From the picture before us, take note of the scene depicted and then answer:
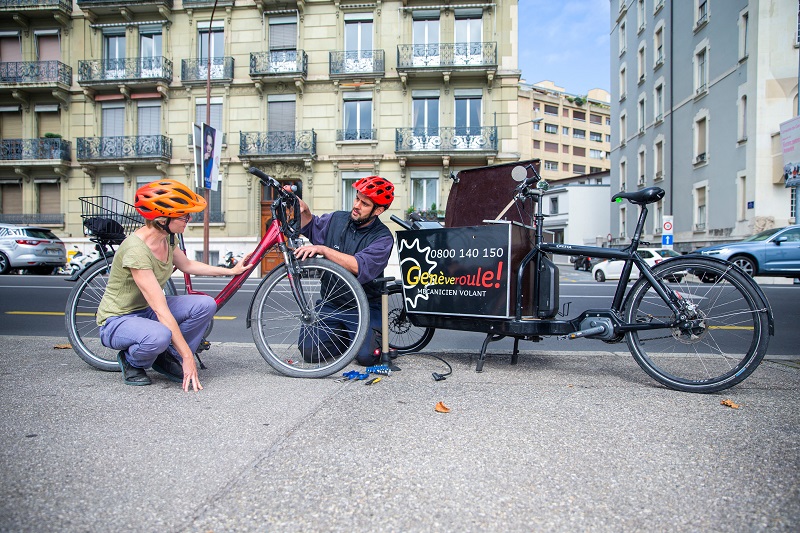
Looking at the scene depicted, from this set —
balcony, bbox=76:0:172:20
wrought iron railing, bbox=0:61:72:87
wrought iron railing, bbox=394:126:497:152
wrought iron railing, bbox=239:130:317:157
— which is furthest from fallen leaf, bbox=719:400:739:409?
wrought iron railing, bbox=0:61:72:87

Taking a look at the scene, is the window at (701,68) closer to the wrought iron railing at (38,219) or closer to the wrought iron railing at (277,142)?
the wrought iron railing at (277,142)

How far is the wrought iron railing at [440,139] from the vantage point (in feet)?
78.4

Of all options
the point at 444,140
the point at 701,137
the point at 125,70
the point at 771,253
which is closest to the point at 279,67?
the point at 125,70

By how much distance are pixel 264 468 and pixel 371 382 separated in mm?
1418

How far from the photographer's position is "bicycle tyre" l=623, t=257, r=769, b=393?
10.3ft

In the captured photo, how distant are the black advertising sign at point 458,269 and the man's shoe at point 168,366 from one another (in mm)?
1751

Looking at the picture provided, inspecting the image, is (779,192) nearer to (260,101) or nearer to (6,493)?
(260,101)

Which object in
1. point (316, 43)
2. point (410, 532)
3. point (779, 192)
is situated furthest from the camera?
point (316, 43)

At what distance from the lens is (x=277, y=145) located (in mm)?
24438

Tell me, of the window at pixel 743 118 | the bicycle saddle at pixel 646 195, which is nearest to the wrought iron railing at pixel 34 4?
the bicycle saddle at pixel 646 195

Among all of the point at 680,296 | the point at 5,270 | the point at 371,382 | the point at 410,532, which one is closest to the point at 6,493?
the point at 410,532

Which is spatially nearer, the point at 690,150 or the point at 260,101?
the point at 260,101

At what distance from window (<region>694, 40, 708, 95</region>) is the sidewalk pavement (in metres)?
26.3

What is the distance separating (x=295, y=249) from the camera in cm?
368
